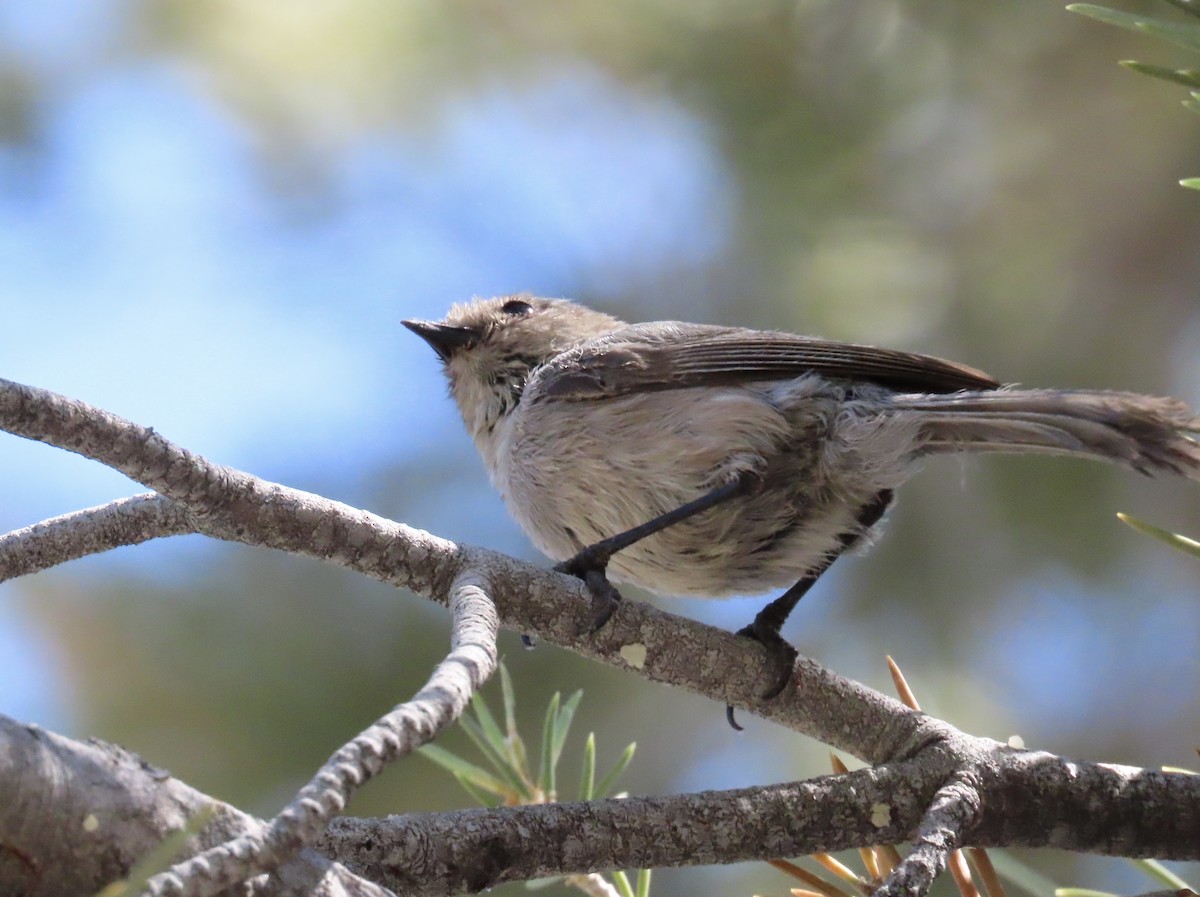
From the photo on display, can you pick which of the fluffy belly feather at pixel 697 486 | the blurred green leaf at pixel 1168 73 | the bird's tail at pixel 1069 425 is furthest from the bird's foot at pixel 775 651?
the blurred green leaf at pixel 1168 73

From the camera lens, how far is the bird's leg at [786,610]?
1544 mm

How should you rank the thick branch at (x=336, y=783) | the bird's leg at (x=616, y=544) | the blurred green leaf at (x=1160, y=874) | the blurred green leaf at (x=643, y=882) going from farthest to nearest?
the bird's leg at (x=616, y=544)
the blurred green leaf at (x=643, y=882)
the blurred green leaf at (x=1160, y=874)
the thick branch at (x=336, y=783)

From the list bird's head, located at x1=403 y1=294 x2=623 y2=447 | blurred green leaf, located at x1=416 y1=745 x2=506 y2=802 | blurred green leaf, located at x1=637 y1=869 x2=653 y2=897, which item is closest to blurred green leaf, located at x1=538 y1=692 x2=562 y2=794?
blurred green leaf, located at x1=416 y1=745 x2=506 y2=802

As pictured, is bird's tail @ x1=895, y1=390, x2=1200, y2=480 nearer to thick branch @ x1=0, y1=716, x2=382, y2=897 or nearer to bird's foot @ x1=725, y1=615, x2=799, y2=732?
bird's foot @ x1=725, y1=615, x2=799, y2=732

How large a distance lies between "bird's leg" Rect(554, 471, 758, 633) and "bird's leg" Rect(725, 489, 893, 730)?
192mm

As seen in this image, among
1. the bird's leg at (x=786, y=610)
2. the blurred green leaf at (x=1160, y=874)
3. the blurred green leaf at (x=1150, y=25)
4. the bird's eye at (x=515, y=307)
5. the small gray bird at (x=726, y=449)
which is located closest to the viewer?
the blurred green leaf at (x=1150, y=25)

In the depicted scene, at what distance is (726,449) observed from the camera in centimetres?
184

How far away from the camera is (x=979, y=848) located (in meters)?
1.29

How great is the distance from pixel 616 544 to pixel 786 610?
330 millimetres

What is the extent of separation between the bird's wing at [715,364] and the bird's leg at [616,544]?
0.76 feet

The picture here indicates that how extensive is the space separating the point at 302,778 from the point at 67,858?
58.6 inches

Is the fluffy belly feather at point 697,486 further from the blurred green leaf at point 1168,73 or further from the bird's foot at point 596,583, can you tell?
the blurred green leaf at point 1168,73

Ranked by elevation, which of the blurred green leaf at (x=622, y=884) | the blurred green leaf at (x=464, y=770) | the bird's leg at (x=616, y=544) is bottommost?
the blurred green leaf at (x=622, y=884)

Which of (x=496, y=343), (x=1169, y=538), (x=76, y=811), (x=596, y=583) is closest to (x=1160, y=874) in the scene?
(x=1169, y=538)
